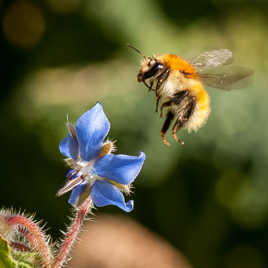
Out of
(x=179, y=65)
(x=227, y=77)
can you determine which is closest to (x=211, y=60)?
(x=227, y=77)

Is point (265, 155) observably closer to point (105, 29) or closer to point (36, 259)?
point (105, 29)

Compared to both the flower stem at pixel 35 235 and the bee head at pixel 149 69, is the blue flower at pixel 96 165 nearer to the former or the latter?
the flower stem at pixel 35 235

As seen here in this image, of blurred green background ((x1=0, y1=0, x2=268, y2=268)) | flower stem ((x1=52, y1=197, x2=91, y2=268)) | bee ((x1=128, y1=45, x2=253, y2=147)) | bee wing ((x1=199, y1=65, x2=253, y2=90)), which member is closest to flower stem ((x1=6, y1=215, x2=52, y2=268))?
flower stem ((x1=52, y1=197, x2=91, y2=268))

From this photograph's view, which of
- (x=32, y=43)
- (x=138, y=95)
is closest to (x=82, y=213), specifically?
(x=138, y=95)

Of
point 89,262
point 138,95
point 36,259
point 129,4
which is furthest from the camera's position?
point 129,4

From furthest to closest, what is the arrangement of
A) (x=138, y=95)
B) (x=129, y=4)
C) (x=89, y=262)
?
1. (x=129, y=4)
2. (x=138, y=95)
3. (x=89, y=262)

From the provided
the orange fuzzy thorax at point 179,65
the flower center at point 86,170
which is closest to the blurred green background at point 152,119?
the orange fuzzy thorax at point 179,65
